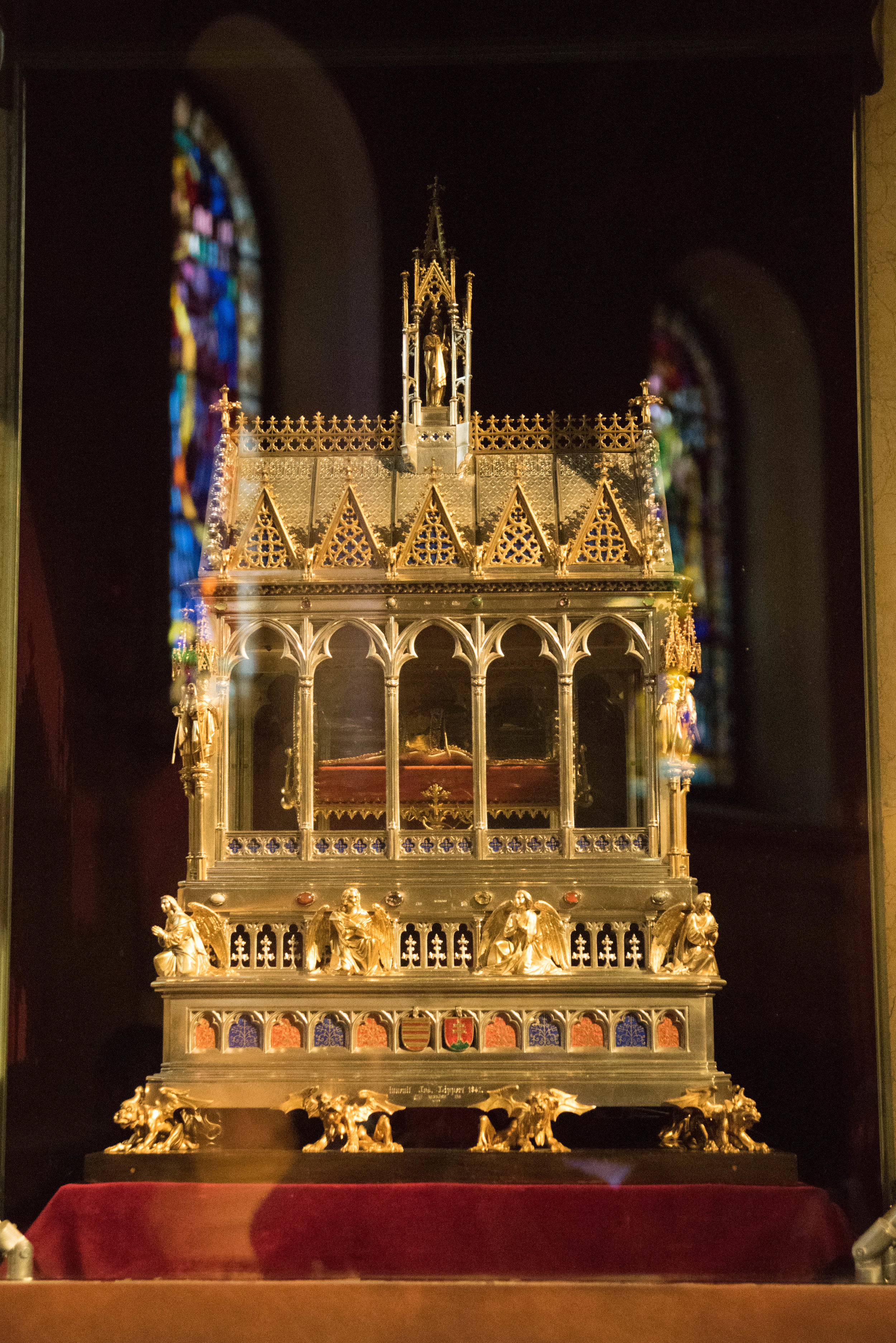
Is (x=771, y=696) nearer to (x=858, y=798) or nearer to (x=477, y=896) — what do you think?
(x=858, y=798)

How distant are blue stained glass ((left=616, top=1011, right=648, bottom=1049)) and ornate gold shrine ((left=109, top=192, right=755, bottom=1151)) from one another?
23 millimetres

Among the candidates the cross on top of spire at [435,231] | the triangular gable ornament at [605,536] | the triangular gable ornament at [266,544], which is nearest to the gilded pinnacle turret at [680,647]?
the triangular gable ornament at [605,536]

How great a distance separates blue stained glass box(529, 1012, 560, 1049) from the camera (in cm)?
802

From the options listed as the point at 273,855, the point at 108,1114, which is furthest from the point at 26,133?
the point at 108,1114

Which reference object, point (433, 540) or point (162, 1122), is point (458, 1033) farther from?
point (433, 540)

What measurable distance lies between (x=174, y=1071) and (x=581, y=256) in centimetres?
520

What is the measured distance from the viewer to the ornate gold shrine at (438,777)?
7.99 meters

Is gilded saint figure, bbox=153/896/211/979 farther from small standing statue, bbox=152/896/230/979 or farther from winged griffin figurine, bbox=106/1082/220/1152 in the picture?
winged griffin figurine, bbox=106/1082/220/1152

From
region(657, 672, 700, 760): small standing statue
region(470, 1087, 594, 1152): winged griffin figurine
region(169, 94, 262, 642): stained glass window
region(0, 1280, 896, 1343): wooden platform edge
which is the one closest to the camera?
region(0, 1280, 896, 1343): wooden platform edge

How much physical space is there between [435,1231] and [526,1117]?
75 centimetres

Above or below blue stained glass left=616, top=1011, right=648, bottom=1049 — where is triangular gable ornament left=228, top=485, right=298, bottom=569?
above

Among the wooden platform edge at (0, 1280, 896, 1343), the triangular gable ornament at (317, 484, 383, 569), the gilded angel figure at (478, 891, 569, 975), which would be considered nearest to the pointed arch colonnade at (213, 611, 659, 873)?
the triangular gable ornament at (317, 484, 383, 569)

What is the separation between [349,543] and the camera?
8.67 m

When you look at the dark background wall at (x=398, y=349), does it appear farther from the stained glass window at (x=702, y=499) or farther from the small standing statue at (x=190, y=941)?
the small standing statue at (x=190, y=941)
